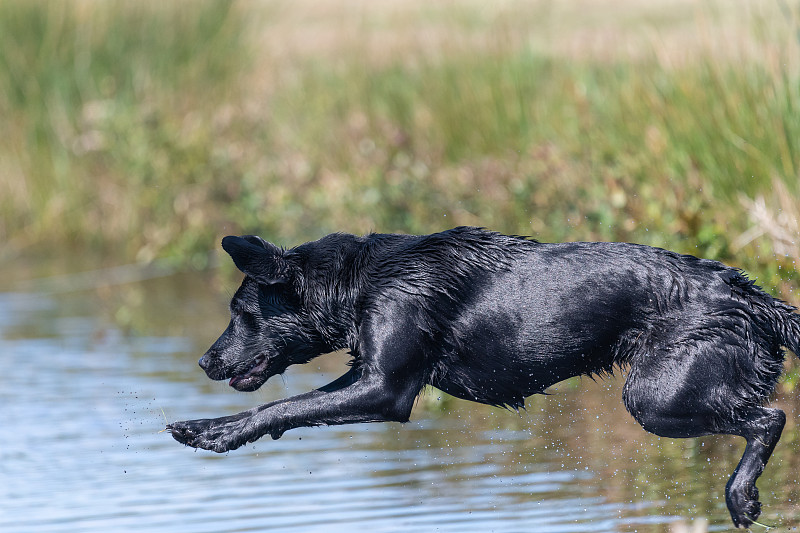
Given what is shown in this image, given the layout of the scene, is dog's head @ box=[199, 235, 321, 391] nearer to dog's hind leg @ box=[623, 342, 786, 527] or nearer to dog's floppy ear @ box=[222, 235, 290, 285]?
dog's floppy ear @ box=[222, 235, 290, 285]

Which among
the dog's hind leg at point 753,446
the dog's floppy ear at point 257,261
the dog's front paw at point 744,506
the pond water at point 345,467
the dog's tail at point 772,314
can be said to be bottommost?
the pond water at point 345,467

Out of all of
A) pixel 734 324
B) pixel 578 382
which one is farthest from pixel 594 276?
pixel 578 382

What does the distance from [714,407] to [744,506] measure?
0.36 meters

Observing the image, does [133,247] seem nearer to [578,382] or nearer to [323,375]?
[323,375]

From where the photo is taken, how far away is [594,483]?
19.1ft

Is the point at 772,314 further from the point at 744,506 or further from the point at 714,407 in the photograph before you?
the point at 744,506

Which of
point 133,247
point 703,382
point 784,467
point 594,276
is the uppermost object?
point 594,276

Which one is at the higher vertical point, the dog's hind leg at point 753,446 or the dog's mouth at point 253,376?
the dog's mouth at point 253,376

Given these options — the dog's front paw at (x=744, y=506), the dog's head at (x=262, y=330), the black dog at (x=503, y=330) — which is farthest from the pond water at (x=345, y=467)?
the dog's head at (x=262, y=330)

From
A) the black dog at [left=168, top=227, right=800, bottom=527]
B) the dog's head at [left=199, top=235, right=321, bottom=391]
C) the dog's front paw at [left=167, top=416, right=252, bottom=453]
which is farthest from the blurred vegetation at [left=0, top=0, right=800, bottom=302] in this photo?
the dog's front paw at [left=167, top=416, right=252, bottom=453]

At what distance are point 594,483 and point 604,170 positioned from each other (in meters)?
3.34

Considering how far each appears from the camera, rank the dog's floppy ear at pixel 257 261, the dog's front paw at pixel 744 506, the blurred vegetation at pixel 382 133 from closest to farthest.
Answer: the dog's front paw at pixel 744 506
the dog's floppy ear at pixel 257 261
the blurred vegetation at pixel 382 133

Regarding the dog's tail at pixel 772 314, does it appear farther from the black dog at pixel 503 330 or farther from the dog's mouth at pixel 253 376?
the dog's mouth at pixel 253 376

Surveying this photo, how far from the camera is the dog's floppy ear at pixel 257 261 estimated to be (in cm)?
525
